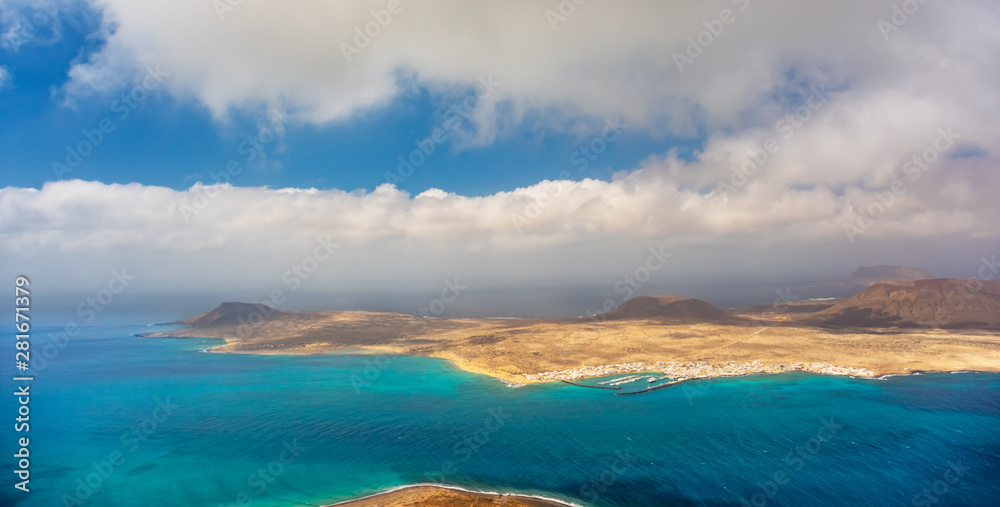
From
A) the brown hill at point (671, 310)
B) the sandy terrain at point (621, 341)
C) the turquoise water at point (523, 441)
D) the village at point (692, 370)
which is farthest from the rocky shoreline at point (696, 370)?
the brown hill at point (671, 310)

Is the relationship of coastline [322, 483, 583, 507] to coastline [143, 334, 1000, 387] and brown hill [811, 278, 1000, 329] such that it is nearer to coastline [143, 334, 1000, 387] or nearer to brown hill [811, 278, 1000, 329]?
coastline [143, 334, 1000, 387]

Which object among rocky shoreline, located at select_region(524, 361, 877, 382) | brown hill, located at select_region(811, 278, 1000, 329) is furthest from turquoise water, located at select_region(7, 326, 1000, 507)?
brown hill, located at select_region(811, 278, 1000, 329)

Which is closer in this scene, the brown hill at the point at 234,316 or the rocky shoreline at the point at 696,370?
the rocky shoreline at the point at 696,370

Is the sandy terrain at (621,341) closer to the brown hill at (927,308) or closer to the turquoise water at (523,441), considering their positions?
the brown hill at (927,308)

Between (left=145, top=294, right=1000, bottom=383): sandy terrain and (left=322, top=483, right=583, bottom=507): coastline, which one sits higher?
(left=145, top=294, right=1000, bottom=383): sandy terrain

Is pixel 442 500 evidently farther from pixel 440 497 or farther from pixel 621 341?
pixel 621 341

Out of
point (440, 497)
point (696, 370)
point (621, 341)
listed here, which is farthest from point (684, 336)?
point (440, 497)

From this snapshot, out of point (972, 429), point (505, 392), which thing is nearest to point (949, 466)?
point (972, 429)
